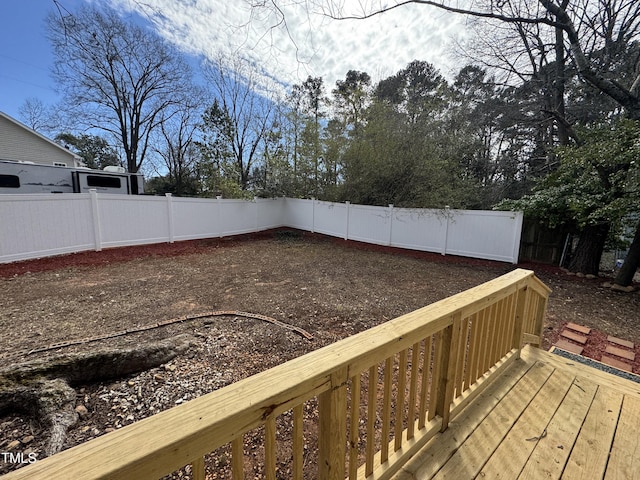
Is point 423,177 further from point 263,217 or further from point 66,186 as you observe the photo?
point 66,186

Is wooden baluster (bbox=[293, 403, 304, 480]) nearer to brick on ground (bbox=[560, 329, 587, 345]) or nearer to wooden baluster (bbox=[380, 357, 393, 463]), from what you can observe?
wooden baluster (bbox=[380, 357, 393, 463])

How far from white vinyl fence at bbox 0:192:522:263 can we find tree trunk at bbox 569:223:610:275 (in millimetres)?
1185

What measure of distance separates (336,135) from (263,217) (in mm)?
4604

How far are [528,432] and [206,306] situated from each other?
12.5 ft

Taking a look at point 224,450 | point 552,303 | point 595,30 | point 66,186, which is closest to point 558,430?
point 224,450

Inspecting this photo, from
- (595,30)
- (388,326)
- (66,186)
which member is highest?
(595,30)

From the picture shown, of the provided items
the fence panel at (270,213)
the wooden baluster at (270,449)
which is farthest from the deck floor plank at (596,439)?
the fence panel at (270,213)

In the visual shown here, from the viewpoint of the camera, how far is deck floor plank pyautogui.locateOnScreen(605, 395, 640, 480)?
143cm

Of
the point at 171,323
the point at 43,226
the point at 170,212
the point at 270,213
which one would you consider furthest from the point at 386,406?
the point at 270,213

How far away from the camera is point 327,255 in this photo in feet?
A: 26.4

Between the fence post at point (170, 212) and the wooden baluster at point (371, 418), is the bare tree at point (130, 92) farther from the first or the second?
the wooden baluster at point (371, 418)

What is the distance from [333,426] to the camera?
0.97 m

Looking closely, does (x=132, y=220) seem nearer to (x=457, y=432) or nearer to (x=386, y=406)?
(x=386, y=406)

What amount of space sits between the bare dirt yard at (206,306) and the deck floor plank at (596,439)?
1.69 m
